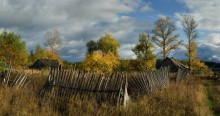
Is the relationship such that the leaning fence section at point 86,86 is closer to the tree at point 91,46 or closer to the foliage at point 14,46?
the foliage at point 14,46

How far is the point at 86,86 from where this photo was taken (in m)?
12.3

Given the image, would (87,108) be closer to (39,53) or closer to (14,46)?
(14,46)

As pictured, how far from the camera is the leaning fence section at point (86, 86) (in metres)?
11.9

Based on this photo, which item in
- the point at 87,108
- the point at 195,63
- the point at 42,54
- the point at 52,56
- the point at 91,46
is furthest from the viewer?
the point at 91,46

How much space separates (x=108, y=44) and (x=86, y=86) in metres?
63.8

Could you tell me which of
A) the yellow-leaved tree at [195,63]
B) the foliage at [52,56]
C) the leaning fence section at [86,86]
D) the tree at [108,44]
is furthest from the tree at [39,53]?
the leaning fence section at [86,86]

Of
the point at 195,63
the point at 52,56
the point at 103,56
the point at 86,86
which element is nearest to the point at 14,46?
the point at 103,56

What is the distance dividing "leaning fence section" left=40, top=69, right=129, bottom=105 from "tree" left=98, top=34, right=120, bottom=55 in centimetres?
6247

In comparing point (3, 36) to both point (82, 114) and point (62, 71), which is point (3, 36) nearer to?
point (62, 71)

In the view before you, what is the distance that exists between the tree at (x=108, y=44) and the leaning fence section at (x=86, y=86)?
205ft

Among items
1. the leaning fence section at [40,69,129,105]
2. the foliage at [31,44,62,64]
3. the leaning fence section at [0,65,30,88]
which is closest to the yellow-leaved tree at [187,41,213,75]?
the foliage at [31,44,62,64]

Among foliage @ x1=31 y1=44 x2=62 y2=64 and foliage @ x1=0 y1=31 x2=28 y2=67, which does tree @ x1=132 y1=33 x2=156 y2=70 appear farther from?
foliage @ x1=31 y1=44 x2=62 y2=64

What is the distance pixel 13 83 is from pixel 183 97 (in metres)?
7.75

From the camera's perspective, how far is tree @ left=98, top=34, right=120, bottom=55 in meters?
75.9
